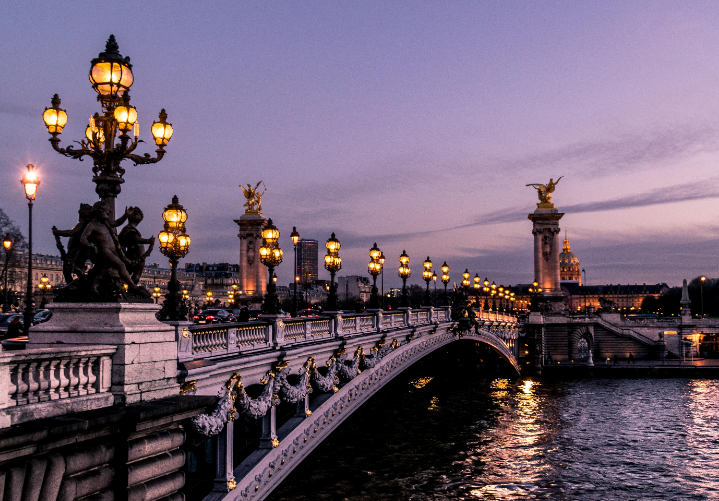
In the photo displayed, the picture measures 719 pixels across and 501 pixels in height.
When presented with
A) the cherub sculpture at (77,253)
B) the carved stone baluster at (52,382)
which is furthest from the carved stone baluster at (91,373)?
the cherub sculpture at (77,253)

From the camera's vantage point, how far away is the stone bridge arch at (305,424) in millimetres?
16531

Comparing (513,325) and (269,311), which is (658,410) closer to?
(513,325)

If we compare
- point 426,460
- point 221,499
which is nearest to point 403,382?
point 426,460

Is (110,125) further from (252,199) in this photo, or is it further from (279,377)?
(252,199)

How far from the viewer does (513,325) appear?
73.4 m

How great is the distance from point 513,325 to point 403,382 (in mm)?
17915

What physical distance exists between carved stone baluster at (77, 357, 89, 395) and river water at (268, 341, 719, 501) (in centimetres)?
1766

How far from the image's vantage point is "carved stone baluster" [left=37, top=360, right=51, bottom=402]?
361 inches

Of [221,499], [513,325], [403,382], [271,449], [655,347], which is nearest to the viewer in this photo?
[221,499]

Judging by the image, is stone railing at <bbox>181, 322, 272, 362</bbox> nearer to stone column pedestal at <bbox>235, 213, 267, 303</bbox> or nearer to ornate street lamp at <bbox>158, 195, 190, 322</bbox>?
ornate street lamp at <bbox>158, 195, 190, 322</bbox>

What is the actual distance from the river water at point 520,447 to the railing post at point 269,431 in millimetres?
7563

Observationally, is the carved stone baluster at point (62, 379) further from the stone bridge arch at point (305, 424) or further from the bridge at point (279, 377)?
the stone bridge arch at point (305, 424)

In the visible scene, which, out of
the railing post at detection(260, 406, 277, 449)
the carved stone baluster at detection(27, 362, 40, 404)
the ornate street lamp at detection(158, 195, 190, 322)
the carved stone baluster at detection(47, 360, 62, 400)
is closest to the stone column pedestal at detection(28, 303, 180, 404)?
the carved stone baluster at detection(47, 360, 62, 400)

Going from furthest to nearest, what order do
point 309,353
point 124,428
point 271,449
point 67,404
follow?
point 309,353 < point 271,449 < point 124,428 < point 67,404
